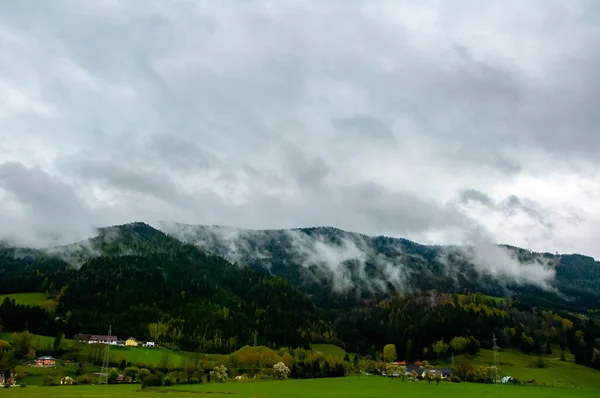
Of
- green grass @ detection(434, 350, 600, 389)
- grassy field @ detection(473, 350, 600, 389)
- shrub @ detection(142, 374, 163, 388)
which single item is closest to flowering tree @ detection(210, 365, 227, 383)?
shrub @ detection(142, 374, 163, 388)

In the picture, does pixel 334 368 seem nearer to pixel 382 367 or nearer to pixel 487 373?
pixel 382 367

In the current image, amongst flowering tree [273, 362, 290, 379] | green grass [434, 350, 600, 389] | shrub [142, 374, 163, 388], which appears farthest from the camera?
green grass [434, 350, 600, 389]

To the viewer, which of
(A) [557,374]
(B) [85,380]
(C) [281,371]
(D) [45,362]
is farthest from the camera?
(A) [557,374]

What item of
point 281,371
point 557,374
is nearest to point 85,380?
point 281,371

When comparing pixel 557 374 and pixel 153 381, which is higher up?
pixel 153 381

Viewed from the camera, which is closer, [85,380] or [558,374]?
[85,380]

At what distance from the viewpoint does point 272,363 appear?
172m

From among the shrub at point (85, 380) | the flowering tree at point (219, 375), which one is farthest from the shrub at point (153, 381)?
the shrub at point (85, 380)

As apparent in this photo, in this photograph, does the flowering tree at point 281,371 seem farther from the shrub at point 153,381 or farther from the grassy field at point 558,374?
the grassy field at point 558,374

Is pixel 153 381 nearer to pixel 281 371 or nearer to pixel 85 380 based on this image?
pixel 85 380

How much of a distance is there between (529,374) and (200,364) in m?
114

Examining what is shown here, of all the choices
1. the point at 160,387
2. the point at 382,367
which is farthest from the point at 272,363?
the point at 160,387

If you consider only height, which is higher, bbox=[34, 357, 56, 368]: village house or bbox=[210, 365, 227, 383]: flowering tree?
bbox=[210, 365, 227, 383]: flowering tree

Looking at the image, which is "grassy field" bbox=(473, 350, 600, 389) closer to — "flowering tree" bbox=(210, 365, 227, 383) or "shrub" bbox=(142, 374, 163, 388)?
"flowering tree" bbox=(210, 365, 227, 383)
